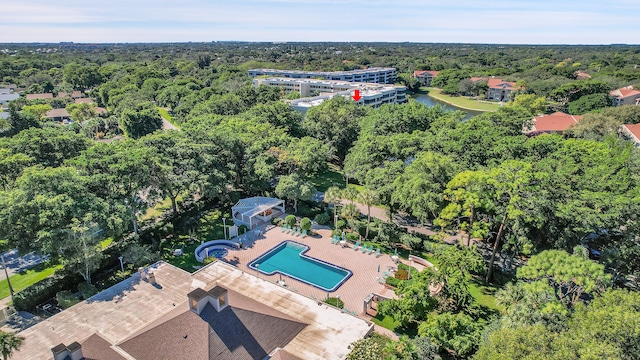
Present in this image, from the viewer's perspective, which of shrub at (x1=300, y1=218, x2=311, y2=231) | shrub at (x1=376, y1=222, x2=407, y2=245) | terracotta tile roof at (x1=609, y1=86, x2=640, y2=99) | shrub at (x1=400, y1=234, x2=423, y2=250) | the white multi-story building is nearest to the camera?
shrub at (x1=400, y1=234, x2=423, y2=250)

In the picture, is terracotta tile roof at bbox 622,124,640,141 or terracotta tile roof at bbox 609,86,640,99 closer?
terracotta tile roof at bbox 622,124,640,141

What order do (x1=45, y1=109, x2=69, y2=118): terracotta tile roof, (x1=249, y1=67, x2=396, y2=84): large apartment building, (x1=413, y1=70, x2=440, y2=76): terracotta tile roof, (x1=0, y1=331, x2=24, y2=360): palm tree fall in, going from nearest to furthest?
1. (x1=0, y1=331, x2=24, y2=360): palm tree
2. (x1=45, y1=109, x2=69, y2=118): terracotta tile roof
3. (x1=249, y1=67, x2=396, y2=84): large apartment building
4. (x1=413, y1=70, x2=440, y2=76): terracotta tile roof

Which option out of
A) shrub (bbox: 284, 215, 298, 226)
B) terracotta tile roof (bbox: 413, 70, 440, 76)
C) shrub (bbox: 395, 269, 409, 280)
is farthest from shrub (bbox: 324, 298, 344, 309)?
terracotta tile roof (bbox: 413, 70, 440, 76)

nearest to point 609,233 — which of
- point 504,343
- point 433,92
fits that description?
Result: point 504,343

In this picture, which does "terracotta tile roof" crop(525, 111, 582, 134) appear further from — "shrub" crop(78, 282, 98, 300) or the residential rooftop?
"shrub" crop(78, 282, 98, 300)

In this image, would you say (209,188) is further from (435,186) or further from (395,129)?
(395,129)

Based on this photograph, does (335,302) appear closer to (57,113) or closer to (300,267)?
(300,267)
